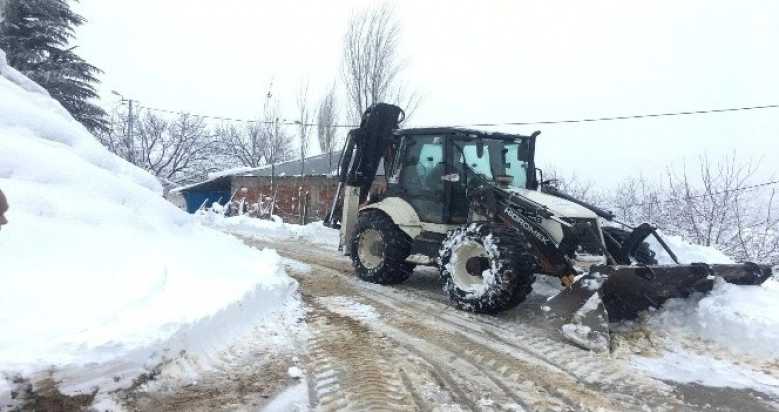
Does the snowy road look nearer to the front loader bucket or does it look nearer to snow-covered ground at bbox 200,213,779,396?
snow-covered ground at bbox 200,213,779,396

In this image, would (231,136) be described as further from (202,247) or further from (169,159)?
(202,247)

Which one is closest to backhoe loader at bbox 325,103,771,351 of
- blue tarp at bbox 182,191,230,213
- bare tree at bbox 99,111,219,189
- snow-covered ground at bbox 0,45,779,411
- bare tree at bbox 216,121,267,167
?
snow-covered ground at bbox 0,45,779,411

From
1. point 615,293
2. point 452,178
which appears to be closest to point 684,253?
point 615,293

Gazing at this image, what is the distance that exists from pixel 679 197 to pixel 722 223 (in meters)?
1.72

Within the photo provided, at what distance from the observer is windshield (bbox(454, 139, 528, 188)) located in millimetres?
7238

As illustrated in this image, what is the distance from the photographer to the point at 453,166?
7234mm

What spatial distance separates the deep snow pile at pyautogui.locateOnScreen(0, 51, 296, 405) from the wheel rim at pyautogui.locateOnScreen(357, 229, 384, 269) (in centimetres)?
134

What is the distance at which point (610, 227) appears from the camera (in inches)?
273

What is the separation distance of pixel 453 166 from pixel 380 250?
1.77m

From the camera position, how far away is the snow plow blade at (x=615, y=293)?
4.98m

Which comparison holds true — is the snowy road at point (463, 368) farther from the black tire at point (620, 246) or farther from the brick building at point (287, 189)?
the brick building at point (287, 189)

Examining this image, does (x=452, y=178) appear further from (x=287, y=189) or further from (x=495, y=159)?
(x=287, y=189)

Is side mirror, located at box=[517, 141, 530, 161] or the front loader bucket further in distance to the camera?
side mirror, located at box=[517, 141, 530, 161]

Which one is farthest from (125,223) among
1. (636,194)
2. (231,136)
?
(231,136)
